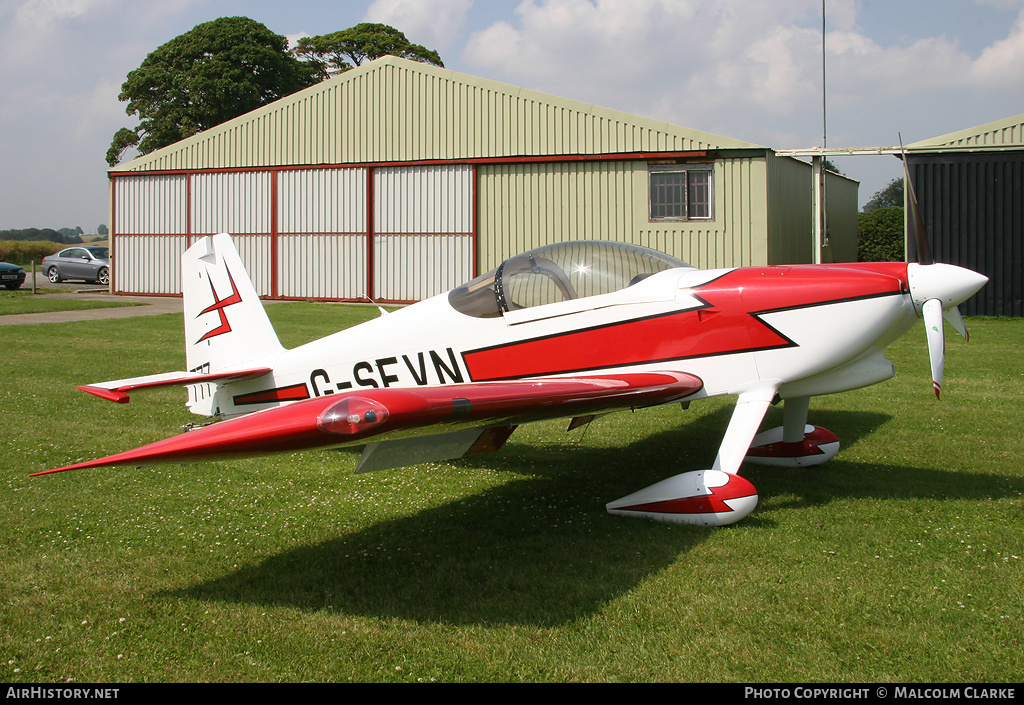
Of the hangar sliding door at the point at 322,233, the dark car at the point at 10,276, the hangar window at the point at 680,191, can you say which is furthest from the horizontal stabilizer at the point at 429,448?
the dark car at the point at 10,276

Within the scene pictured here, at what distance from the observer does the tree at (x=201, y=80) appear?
151ft

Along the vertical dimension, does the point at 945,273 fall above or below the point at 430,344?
above

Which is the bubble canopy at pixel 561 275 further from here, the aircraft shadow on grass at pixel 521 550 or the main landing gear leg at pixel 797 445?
the main landing gear leg at pixel 797 445

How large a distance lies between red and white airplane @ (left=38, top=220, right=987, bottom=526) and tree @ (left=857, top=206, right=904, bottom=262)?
35.8 m

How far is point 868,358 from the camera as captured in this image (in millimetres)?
5543

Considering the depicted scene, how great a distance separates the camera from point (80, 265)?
33.7m

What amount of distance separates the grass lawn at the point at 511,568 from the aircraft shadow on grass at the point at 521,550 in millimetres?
21

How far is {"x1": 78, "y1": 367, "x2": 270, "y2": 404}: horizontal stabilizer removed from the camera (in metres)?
5.49

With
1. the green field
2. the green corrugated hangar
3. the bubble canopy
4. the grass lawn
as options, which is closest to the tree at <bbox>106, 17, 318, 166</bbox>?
the green corrugated hangar

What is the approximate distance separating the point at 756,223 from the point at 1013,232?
579 centimetres

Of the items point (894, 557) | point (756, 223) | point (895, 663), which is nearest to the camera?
point (895, 663)

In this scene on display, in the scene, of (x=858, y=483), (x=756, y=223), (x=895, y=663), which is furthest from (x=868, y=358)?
(x=756, y=223)

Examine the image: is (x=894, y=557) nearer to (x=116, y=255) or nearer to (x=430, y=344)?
(x=430, y=344)

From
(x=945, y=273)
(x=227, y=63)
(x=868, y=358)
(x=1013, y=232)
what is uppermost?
(x=227, y=63)
